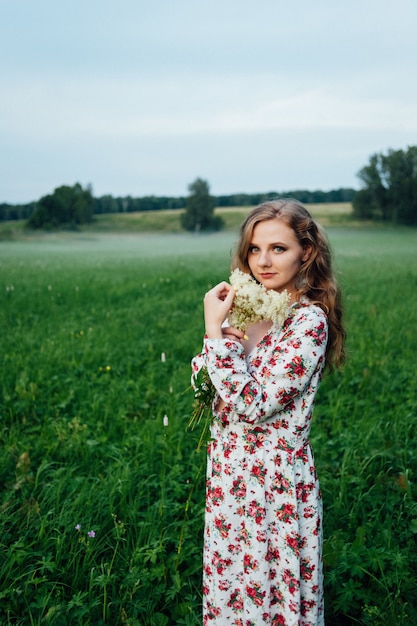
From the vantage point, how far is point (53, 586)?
7.17 ft

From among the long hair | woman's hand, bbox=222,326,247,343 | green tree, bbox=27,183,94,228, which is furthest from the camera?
green tree, bbox=27,183,94,228

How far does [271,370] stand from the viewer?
5.50ft

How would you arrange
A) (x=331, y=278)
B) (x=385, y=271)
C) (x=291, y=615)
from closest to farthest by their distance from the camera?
(x=291, y=615) → (x=331, y=278) → (x=385, y=271)

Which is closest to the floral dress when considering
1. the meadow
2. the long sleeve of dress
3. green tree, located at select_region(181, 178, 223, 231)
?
the long sleeve of dress

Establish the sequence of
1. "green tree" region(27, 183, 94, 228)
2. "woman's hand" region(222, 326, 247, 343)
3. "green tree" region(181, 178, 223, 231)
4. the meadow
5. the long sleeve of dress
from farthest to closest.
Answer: "green tree" region(181, 178, 223, 231) < "green tree" region(27, 183, 94, 228) < the meadow < "woman's hand" region(222, 326, 247, 343) < the long sleeve of dress

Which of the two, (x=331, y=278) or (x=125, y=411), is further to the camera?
(x=125, y=411)

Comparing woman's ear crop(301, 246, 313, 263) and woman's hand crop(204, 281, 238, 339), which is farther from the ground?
woman's ear crop(301, 246, 313, 263)

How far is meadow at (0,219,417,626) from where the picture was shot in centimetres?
222

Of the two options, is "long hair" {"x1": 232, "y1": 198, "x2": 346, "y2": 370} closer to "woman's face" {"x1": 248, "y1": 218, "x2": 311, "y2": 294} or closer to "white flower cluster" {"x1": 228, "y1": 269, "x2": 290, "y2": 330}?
"woman's face" {"x1": 248, "y1": 218, "x2": 311, "y2": 294}

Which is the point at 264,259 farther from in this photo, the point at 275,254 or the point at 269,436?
the point at 269,436

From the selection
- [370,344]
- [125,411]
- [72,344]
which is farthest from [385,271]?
[125,411]

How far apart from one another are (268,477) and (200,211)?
17.7m

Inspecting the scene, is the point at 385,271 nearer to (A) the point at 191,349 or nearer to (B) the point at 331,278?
(A) the point at 191,349

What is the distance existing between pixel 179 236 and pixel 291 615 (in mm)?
17956
